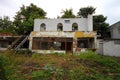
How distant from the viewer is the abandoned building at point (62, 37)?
75.0 feet

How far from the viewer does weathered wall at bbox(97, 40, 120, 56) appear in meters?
21.8

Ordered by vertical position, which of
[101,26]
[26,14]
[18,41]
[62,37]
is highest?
[26,14]

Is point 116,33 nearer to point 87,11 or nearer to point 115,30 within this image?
point 115,30

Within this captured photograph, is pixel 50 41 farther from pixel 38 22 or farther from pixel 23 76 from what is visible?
pixel 23 76

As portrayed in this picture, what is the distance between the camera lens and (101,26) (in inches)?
1270

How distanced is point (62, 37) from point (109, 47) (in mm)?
6309

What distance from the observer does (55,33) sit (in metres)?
23.6

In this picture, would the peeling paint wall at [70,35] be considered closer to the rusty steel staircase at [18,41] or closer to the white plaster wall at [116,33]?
the rusty steel staircase at [18,41]

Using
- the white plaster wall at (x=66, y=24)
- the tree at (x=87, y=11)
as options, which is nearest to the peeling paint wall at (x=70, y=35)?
the white plaster wall at (x=66, y=24)

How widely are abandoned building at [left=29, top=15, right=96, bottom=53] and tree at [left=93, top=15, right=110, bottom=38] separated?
7.43 meters

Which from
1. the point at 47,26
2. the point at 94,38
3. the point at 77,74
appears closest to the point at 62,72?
the point at 77,74

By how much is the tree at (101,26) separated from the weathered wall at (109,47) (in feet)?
32.2

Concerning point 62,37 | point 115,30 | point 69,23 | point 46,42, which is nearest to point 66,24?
point 69,23

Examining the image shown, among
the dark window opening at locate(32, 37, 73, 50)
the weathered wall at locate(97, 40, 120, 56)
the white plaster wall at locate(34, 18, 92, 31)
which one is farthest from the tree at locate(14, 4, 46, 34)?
the weathered wall at locate(97, 40, 120, 56)
